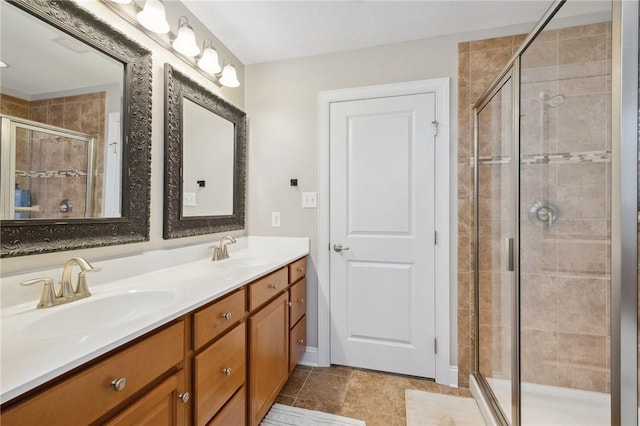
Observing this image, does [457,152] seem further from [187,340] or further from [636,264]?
[187,340]

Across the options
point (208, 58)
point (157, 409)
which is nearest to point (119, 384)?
point (157, 409)

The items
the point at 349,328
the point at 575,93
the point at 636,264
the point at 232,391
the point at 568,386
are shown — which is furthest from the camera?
the point at 349,328

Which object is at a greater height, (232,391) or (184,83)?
(184,83)

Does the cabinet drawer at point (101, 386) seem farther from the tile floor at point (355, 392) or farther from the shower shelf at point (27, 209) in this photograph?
the tile floor at point (355, 392)

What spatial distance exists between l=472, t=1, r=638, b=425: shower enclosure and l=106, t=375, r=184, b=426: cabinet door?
1.47m

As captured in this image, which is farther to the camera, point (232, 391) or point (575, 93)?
point (575, 93)

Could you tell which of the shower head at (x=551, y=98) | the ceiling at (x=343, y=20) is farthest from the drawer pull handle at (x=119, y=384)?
the shower head at (x=551, y=98)

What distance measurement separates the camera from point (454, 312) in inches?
74.8

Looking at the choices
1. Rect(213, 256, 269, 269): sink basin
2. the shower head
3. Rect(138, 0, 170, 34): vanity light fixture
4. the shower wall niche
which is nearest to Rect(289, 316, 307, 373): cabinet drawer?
Rect(213, 256, 269, 269): sink basin

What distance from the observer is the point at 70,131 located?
3.55 feet

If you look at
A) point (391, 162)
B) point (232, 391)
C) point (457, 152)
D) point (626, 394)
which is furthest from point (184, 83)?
point (626, 394)

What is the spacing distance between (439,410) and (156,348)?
1.63 metres

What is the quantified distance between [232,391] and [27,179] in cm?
110

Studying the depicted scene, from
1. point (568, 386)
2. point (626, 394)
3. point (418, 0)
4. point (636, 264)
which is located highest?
point (418, 0)
